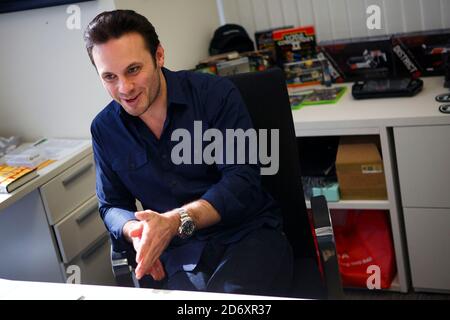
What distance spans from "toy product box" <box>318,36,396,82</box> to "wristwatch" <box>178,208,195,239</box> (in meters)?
1.38

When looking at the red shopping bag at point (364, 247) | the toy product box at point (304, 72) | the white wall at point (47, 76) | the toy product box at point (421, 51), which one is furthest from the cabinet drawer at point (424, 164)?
the white wall at point (47, 76)

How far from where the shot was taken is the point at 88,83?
7.82 feet

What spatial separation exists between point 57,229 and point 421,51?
63.3 inches

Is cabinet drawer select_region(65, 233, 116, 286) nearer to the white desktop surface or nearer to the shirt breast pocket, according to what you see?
the shirt breast pocket

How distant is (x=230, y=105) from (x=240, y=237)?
1.19 ft

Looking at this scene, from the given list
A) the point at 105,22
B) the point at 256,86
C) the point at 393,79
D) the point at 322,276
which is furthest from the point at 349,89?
the point at 105,22

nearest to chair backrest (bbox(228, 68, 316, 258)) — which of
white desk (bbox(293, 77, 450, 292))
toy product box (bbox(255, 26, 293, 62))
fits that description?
white desk (bbox(293, 77, 450, 292))

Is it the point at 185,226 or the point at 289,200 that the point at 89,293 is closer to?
the point at 185,226

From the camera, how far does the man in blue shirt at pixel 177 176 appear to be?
1556 mm

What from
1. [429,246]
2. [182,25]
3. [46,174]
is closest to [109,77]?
[46,174]

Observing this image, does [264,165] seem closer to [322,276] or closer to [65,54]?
[322,276]

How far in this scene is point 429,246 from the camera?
7.28 feet

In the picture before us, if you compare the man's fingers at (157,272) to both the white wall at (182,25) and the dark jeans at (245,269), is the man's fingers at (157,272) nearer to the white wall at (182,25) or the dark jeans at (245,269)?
the dark jeans at (245,269)

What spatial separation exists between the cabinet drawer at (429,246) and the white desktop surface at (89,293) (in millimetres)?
1274
